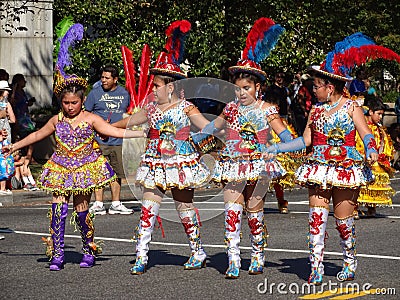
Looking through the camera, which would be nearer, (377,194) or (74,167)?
(74,167)

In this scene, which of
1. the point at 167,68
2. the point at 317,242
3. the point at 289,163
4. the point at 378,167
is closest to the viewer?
the point at 317,242

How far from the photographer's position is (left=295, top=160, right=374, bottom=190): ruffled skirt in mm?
8945

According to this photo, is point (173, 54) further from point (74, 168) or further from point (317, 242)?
point (317, 242)

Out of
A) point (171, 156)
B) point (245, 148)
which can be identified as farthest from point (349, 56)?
point (171, 156)

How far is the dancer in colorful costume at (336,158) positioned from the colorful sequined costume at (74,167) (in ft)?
6.50

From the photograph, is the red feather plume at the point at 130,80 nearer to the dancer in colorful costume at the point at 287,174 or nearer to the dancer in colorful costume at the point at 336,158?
the dancer in colorful costume at the point at 287,174

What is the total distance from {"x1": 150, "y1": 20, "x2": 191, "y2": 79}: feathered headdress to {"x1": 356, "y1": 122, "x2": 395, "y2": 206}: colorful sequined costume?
15.4 ft

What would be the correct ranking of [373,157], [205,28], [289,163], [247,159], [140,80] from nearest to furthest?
[373,157] → [247,159] → [140,80] → [289,163] → [205,28]

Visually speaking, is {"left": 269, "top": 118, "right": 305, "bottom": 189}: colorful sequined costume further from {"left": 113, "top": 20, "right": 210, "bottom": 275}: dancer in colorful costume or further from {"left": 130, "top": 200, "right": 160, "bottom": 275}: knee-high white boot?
{"left": 130, "top": 200, "right": 160, "bottom": 275}: knee-high white boot

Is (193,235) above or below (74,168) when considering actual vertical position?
below

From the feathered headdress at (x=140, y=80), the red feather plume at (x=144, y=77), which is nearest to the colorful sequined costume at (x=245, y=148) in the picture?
the feathered headdress at (x=140, y=80)

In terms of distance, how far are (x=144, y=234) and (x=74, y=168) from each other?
0.97 m

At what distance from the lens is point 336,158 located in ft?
29.7

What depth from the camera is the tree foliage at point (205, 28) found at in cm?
2259
